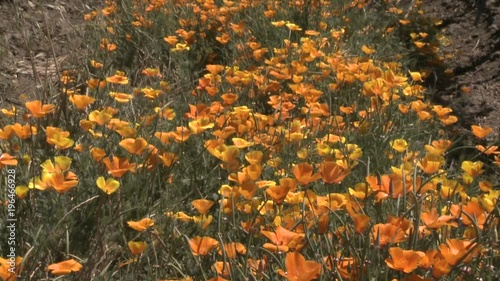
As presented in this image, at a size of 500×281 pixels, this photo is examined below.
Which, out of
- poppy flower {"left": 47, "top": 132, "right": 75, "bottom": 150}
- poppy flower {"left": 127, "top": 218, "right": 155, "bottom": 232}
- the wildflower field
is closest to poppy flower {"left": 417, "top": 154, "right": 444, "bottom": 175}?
the wildflower field

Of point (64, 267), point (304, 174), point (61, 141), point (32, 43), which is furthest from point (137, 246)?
point (32, 43)

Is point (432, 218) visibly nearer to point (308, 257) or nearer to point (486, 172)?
point (308, 257)

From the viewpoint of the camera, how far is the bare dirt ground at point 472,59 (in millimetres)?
3410

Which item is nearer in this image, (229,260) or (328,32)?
(229,260)

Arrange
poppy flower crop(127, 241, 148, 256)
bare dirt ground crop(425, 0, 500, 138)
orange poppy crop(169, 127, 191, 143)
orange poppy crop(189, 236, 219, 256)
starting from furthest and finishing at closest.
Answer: bare dirt ground crop(425, 0, 500, 138)
orange poppy crop(169, 127, 191, 143)
poppy flower crop(127, 241, 148, 256)
orange poppy crop(189, 236, 219, 256)

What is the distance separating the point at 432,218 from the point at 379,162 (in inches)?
37.7

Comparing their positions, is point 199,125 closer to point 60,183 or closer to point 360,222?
point 60,183

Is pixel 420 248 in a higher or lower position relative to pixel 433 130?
higher

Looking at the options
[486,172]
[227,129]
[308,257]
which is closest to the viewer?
[308,257]

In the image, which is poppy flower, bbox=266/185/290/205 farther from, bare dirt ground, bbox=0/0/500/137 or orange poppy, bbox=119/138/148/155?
bare dirt ground, bbox=0/0/500/137

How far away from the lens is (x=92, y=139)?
2.65 meters

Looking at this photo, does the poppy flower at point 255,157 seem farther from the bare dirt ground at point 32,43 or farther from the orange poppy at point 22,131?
the bare dirt ground at point 32,43

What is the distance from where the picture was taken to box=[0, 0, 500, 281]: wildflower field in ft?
5.26

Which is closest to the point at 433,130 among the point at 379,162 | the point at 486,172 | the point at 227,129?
the point at 486,172
